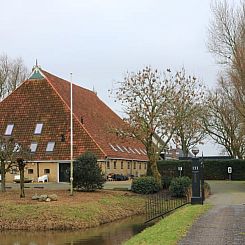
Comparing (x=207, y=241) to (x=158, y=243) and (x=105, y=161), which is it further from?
(x=105, y=161)

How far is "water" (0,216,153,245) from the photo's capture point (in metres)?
19.4

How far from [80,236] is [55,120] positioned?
2800 cm

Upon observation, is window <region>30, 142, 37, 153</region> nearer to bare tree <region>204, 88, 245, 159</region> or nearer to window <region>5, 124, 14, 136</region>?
window <region>5, 124, 14, 136</region>

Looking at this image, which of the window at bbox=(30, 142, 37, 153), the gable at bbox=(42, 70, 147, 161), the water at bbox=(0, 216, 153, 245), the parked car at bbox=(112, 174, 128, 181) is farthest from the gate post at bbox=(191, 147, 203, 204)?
the window at bbox=(30, 142, 37, 153)

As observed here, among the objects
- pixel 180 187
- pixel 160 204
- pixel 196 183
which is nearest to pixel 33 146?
pixel 180 187

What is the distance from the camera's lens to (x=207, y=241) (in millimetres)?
13461

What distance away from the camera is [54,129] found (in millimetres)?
47625

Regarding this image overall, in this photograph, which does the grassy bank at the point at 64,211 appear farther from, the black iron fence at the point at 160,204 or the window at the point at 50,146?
the window at the point at 50,146

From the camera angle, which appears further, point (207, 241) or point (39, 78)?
point (39, 78)

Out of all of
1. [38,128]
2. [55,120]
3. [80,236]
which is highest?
[55,120]

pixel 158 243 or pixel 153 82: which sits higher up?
pixel 153 82

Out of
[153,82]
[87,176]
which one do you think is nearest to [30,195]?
[87,176]

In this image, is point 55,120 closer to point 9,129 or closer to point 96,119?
point 9,129

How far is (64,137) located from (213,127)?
57.3 feet
